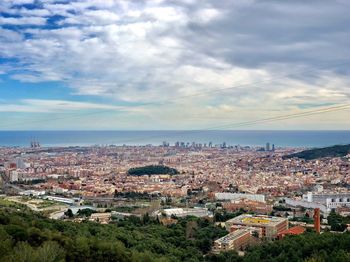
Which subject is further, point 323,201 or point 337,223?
point 323,201

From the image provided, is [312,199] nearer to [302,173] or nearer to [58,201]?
[302,173]

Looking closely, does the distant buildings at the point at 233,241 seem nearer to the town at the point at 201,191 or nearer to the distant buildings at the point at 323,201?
the town at the point at 201,191

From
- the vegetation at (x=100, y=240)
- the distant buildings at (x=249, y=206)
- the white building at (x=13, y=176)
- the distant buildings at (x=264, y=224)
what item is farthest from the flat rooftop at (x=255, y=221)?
the white building at (x=13, y=176)

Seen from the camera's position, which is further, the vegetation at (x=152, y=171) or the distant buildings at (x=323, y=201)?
the vegetation at (x=152, y=171)

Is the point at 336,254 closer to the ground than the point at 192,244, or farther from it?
farther from it

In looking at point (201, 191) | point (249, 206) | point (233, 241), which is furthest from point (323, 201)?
A: point (233, 241)

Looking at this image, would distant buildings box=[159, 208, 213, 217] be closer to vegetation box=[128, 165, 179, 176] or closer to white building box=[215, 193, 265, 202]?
white building box=[215, 193, 265, 202]

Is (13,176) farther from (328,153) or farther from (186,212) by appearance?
(328,153)

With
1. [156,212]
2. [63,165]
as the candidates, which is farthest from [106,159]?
[156,212]
